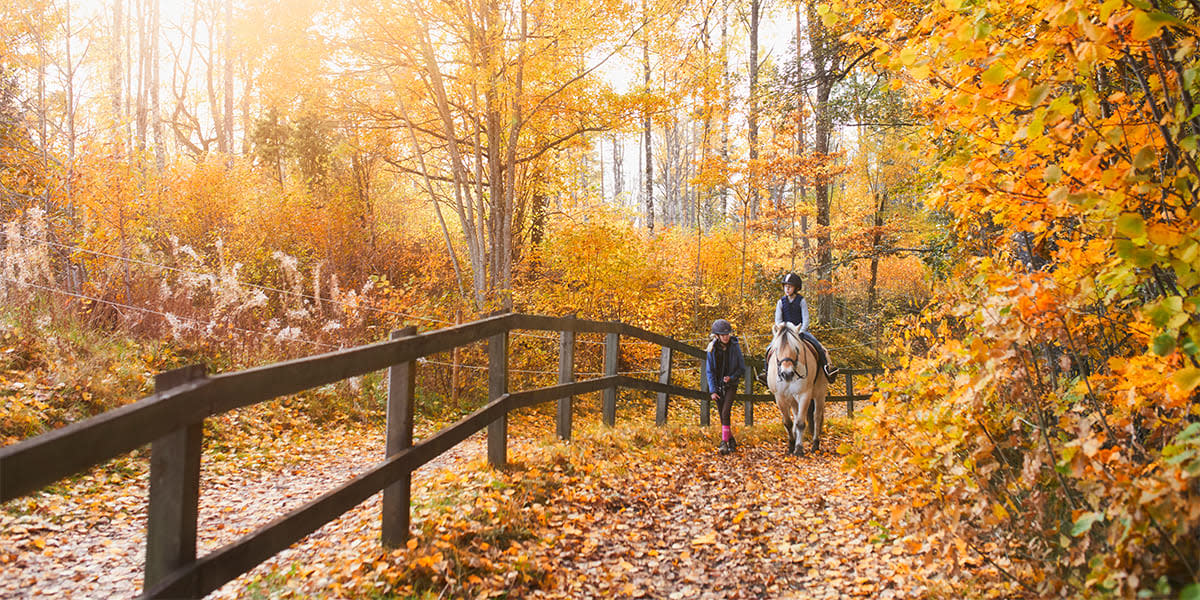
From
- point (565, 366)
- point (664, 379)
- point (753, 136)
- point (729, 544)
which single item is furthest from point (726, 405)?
point (753, 136)

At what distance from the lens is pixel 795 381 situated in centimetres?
836

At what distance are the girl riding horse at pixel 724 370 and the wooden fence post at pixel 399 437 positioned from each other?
208 inches

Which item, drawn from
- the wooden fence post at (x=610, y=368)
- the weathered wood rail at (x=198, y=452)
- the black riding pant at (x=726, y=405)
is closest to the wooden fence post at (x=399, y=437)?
the weathered wood rail at (x=198, y=452)

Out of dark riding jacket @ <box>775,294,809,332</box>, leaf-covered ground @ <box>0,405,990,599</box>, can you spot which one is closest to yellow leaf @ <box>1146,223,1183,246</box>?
leaf-covered ground @ <box>0,405,990,599</box>

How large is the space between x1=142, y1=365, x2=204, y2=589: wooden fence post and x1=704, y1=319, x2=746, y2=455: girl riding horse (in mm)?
6714

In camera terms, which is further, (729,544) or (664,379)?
(664,379)

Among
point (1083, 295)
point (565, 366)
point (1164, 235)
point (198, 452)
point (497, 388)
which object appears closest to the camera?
point (1164, 235)

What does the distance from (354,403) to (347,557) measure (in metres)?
5.43

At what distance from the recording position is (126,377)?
7098mm

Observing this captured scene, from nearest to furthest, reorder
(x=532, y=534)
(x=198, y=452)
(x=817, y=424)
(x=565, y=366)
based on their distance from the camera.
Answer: (x=198, y=452) < (x=532, y=534) < (x=565, y=366) < (x=817, y=424)

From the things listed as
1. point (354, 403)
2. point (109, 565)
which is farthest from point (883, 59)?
point (354, 403)

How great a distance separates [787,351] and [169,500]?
7.18 metres

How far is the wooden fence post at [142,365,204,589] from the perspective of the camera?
6.71 feet

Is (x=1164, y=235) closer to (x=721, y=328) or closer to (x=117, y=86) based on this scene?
(x=721, y=328)
